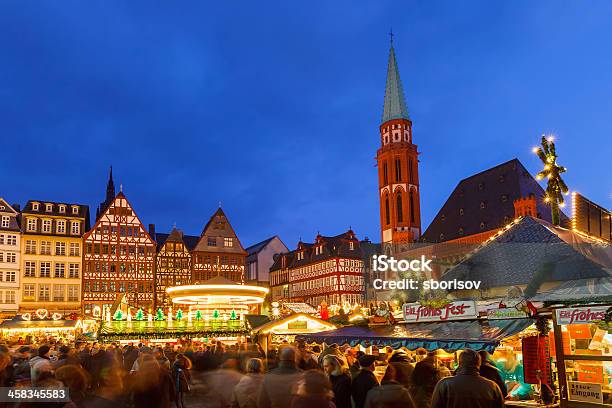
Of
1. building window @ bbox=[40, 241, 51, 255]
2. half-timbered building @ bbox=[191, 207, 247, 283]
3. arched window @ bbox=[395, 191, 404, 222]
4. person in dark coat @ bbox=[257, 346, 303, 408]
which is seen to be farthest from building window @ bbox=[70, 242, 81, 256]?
person in dark coat @ bbox=[257, 346, 303, 408]

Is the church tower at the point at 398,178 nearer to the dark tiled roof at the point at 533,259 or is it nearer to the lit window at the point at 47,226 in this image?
the lit window at the point at 47,226

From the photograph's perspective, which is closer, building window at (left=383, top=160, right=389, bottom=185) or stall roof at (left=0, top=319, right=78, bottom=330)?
stall roof at (left=0, top=319, right=78, bottom=330)

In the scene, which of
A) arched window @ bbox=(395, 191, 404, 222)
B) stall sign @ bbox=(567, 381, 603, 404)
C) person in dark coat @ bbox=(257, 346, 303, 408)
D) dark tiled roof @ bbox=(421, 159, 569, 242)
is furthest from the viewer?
arched window @ bbox=(395, 191, 404, 222)

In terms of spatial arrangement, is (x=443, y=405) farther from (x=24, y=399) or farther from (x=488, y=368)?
(x=24, y=399)

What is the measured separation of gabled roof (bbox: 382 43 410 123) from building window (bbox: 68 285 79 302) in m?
44.3

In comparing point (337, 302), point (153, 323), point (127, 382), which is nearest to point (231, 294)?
point (153, 323)

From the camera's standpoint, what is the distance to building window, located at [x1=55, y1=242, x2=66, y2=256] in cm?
5698

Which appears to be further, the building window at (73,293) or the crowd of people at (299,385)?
the building window at (73,293)

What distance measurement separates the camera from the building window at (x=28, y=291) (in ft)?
180

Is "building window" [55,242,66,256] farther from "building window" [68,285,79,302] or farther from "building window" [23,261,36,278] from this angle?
"building window" [68,285,79,302]

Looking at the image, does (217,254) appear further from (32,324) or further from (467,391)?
(467,391)

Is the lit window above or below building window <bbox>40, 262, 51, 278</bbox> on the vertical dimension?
above

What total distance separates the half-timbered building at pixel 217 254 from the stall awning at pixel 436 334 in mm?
48073

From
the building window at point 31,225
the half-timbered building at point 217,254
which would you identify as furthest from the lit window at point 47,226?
the half-timbered building at point 217,254
